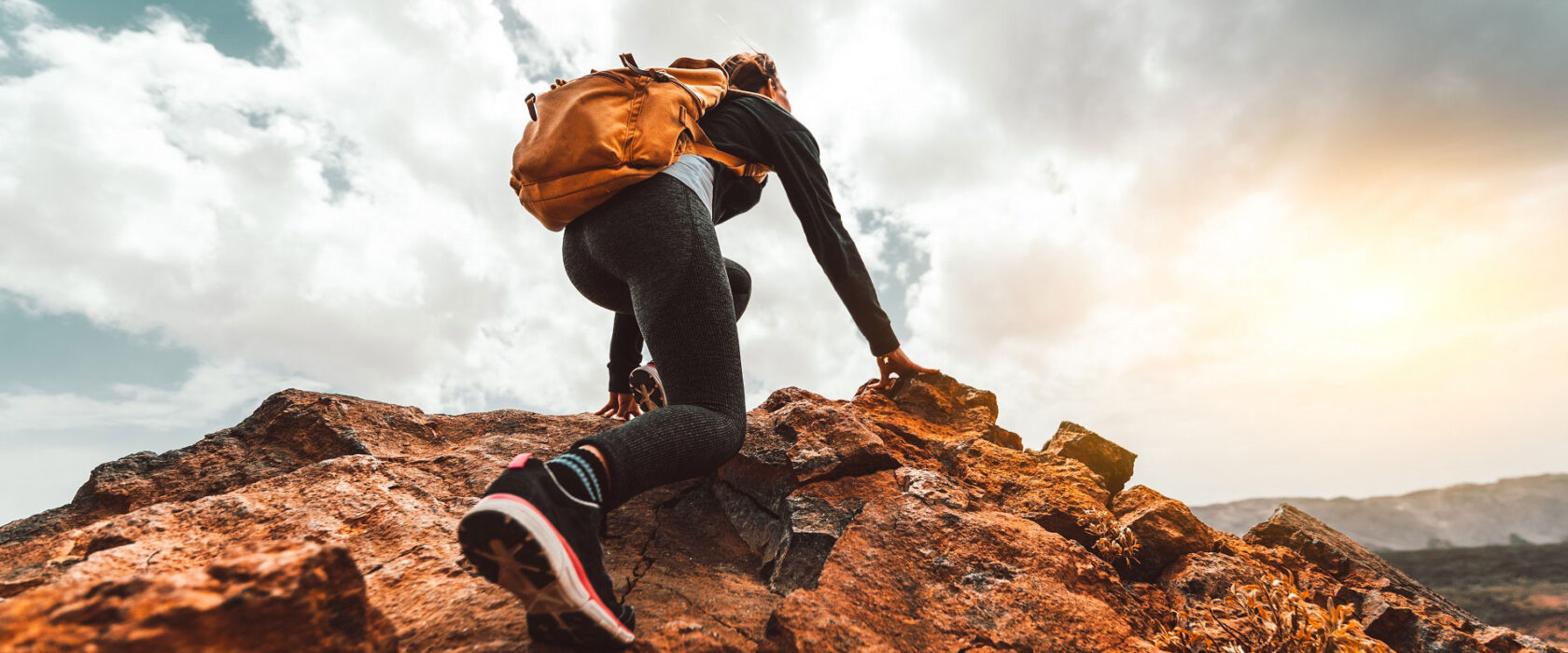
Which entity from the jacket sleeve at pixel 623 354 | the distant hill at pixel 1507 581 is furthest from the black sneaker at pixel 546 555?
the distant hill at pixel 1507 581

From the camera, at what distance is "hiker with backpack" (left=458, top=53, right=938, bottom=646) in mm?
1175

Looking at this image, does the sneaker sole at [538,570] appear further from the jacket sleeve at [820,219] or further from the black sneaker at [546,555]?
the jacket sleeve at [820,219]

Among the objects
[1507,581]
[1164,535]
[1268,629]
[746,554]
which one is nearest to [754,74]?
[746,554]

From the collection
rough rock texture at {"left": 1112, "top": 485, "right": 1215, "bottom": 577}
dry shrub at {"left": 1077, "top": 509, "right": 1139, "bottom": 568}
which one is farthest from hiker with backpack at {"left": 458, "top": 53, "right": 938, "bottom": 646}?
rough rock texture at {"left": 1112, "top": 485, "right": 1215, "bottom": 577}

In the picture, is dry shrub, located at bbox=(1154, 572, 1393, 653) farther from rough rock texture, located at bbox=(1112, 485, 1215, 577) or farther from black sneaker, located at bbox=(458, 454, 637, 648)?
black sneaker, located at bbox=(458, 454, 637, 648)

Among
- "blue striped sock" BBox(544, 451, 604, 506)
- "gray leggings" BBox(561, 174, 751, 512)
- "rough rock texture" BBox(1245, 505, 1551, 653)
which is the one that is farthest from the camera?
"rough rock texture" BBox(1245, 505, 1551, 653)

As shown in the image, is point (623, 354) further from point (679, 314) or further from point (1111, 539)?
point (1111, 539)

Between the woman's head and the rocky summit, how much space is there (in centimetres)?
153

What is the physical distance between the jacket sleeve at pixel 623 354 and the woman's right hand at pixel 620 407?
33mm

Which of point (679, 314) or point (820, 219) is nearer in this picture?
point (679, 314)

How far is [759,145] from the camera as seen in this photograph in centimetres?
227

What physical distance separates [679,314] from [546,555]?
0.72m

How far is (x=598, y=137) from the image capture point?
1750mm

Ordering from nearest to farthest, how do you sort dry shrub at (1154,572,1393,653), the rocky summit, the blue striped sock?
the rocky summit → the blue striped sock → dry shrub at (1154,572,1393,653)
